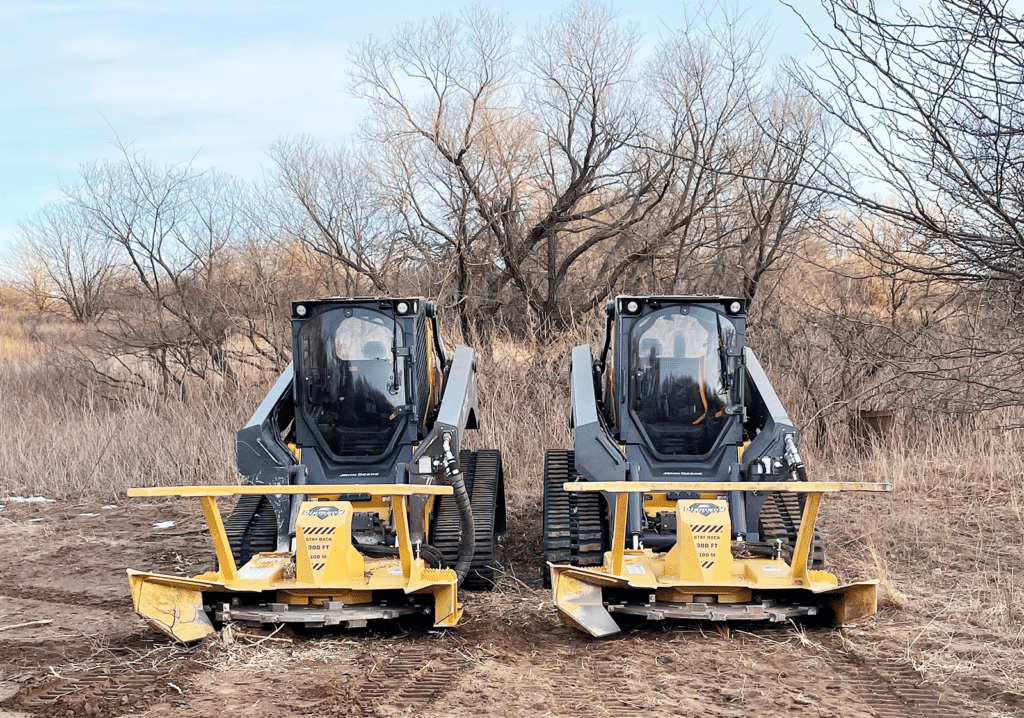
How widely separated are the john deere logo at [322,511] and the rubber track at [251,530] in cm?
115

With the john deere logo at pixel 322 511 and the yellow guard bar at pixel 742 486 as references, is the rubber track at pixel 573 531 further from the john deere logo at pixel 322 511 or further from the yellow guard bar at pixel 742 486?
the john deere logo at pixel 322 511

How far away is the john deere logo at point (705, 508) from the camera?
5652mm

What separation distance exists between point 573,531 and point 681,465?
0.99 m

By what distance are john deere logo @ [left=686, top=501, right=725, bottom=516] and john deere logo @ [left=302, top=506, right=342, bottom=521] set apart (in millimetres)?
2160

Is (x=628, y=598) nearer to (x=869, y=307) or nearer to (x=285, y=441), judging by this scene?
(x=285, y=441)

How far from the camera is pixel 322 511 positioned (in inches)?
226

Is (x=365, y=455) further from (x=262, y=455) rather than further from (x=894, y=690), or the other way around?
(x=894, y=690)

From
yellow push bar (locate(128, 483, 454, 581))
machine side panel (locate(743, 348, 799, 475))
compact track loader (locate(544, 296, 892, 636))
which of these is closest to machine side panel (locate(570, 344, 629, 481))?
compact track loader (locate(544, 296, 892, 636))

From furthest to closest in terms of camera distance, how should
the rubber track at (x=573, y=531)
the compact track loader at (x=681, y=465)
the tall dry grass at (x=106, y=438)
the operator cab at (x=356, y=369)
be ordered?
the tall dry grass at (x=106, y=438), the operator cab at (x=356, y=369), the rubber track at (x=573, y=531), the compact track loader at (x=681, y=465)

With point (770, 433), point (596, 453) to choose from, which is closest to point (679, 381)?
point (770, 433)

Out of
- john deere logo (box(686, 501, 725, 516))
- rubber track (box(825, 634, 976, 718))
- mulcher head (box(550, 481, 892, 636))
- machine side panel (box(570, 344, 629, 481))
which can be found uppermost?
machine side panel (box(570, 344, 629, 481))

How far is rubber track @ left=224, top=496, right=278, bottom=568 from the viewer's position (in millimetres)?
6930

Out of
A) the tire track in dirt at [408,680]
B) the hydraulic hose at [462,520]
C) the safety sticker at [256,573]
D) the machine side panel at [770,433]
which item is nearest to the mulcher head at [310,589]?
the safety sticker at [256,573]

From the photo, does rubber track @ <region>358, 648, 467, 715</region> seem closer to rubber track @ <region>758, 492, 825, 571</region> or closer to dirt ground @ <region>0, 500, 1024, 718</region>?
dirt ground @ <region>0, 500, 1024, 718</region>
